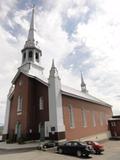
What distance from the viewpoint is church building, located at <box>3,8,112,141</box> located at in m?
22.4

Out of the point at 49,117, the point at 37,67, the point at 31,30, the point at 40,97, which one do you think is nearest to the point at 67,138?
the point at 49,117

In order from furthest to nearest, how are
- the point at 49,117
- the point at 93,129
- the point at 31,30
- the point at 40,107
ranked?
1. the point at 31,30
2. the point at 93,129
3. the point at 40,107
4. the point at 49,117

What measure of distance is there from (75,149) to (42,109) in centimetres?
972

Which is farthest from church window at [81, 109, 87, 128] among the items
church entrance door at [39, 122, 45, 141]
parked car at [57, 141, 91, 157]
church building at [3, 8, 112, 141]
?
parked car at [57, 141, 91, 157]

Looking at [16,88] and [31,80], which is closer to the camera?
[31,80]

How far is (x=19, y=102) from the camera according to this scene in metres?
27.4

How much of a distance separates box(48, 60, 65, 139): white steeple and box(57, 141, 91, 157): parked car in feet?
11.7

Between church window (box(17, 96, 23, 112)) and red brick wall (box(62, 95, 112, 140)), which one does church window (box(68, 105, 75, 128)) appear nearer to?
red brick wall (box(62, 95, 112, 140))

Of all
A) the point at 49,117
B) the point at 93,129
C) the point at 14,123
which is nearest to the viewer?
the point at 49,117

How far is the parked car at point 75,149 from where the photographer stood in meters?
15.9

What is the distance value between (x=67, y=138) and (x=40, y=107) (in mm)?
6385

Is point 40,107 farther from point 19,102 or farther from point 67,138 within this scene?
point 67,138

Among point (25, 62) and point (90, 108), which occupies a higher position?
point (25, 62)

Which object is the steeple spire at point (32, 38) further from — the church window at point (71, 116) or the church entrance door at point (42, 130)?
the church entrance door at point (42, 130)
